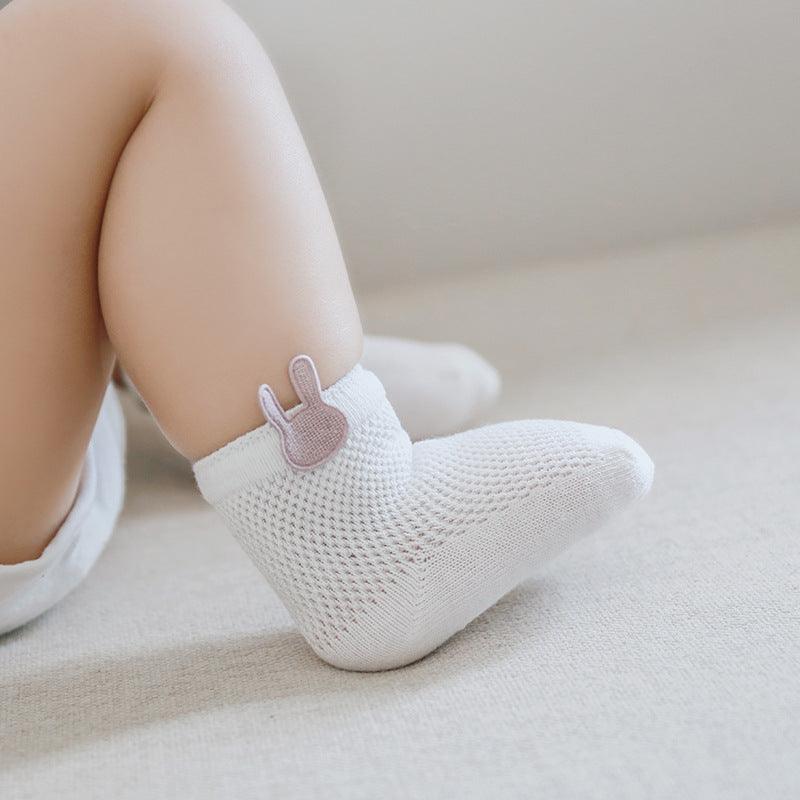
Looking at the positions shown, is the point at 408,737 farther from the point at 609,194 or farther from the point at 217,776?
the point at 609,194

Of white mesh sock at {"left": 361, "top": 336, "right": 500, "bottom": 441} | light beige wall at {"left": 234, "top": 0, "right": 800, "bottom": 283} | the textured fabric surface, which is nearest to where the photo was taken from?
the textured fabric surface

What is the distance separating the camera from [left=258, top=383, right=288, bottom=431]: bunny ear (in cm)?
58

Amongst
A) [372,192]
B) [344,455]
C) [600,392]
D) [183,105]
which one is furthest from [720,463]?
[372,192]

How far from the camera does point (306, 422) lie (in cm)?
58

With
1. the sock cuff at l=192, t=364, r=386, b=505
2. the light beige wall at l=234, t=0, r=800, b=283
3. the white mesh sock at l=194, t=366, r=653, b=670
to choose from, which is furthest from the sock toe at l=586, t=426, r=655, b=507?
the light beige wall at l=234, t=0, r=800, b=283

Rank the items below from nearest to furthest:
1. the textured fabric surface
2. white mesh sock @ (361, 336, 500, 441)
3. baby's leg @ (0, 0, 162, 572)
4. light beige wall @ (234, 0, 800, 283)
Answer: the textured fabric surface → baby's leg @ (0, 0, 162, 572) → white mesh sock @ (361, 336, 500, 441) → light beige wall @ (234, 0, 800, 283)

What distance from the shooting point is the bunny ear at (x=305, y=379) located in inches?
23.0

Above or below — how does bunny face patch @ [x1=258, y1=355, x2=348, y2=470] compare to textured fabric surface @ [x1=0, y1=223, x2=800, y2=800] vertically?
above

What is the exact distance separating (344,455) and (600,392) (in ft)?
1.81

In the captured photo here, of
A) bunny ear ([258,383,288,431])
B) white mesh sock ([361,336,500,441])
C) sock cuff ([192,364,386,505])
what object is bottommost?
white mesh sock ([361,336,500,441])

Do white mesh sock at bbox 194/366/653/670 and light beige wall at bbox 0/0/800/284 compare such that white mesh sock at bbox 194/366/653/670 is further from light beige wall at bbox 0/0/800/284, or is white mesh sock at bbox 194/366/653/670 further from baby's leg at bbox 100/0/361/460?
light beige wall at bbox 0/0/800/284

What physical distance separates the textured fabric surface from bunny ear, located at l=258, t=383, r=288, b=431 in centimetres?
14

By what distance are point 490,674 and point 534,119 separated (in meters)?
0.83

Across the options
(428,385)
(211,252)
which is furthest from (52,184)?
(428,385)
